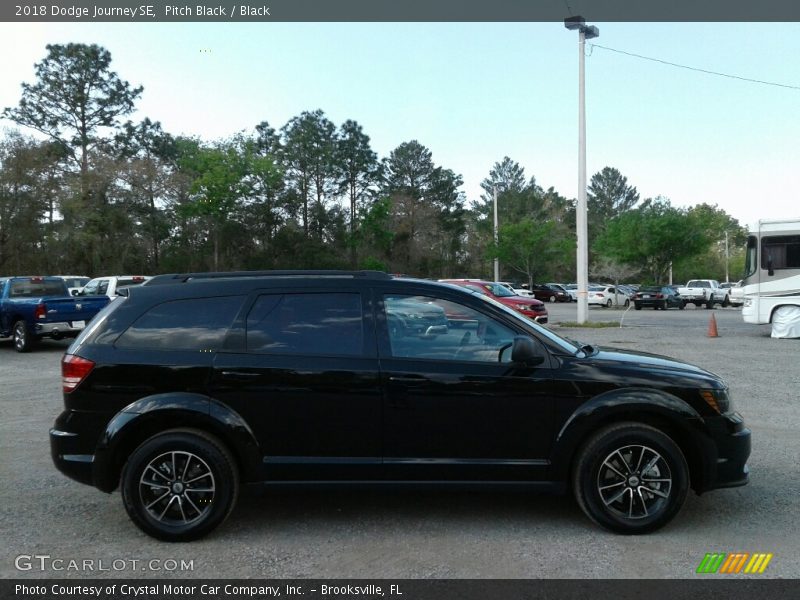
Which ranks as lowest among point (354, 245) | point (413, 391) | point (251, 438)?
point (251, 438)

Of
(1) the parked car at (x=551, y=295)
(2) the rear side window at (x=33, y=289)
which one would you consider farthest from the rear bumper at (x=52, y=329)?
(1) the parked car at (x=551, y=295)

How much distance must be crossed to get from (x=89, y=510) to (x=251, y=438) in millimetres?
1608

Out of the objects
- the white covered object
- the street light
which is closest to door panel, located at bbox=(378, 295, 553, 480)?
the white covered object

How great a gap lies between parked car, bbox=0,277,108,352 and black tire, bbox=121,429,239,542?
1263 centimetres

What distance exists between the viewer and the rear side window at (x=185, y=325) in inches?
183

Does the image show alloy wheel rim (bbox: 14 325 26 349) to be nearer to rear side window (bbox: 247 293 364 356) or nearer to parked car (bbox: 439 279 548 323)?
parked car (bbox: 439 279 548 323)

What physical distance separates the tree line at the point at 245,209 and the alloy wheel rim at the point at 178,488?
41553 mm

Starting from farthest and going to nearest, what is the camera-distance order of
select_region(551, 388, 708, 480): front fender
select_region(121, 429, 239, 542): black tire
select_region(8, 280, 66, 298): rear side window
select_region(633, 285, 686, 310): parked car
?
select_region(633, 285, 686, 310): parked car < select_region(8, 280, 66, 298): rear side window < select_region(551, 388, 708, 480): front fender < select_region(121, 429, 239, 542): black tire

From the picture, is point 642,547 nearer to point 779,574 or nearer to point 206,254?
point 779,574

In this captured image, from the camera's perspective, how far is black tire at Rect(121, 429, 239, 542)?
4402mm

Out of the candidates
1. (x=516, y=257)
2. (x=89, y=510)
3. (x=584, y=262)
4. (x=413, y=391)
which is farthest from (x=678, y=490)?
(x=516, y=257)

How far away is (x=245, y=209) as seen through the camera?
184ft

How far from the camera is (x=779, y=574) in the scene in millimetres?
3885

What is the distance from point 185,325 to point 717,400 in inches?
145
